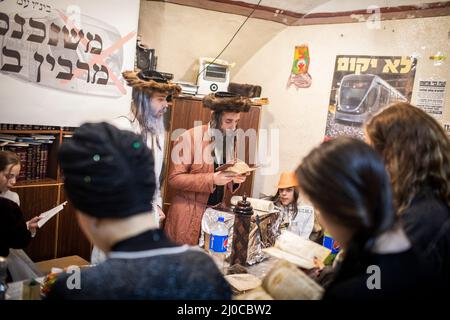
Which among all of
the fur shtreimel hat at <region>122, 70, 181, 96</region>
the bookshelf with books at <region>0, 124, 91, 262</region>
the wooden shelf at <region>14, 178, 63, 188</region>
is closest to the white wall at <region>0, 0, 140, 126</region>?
the bookshelf with books at <region>0, 124, 91, 262</region>

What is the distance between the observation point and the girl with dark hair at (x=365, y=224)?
0.83 meters

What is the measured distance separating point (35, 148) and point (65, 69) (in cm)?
61

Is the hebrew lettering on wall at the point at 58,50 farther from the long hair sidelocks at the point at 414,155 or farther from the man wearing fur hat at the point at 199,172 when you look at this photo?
the long hair sidelocks at the point at 414,155

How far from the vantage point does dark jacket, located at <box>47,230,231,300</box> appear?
79cm

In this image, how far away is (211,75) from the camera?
11.9 ft

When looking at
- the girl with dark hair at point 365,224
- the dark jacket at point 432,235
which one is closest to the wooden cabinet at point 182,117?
the dark jacket at point 432,235

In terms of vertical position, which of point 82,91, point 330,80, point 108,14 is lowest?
point 82,91

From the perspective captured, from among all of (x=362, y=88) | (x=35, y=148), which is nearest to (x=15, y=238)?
(x=35, y=148)

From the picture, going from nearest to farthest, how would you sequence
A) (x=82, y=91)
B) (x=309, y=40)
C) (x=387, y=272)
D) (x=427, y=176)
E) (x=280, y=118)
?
(x=387, y=272)
(x=427, y=176)
(x=82, y=91)
(x=309, y=40)
(x=280, y=118)

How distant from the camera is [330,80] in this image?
136 inches

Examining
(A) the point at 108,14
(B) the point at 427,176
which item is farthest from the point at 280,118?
(B) the point at 427,176

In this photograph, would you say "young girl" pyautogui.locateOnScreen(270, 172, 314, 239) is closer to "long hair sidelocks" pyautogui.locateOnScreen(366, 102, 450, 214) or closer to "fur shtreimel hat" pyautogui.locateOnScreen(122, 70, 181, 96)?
"fur shtreimel hat" pyautogui.locateOnScreen(122, 70, 181, 96)
